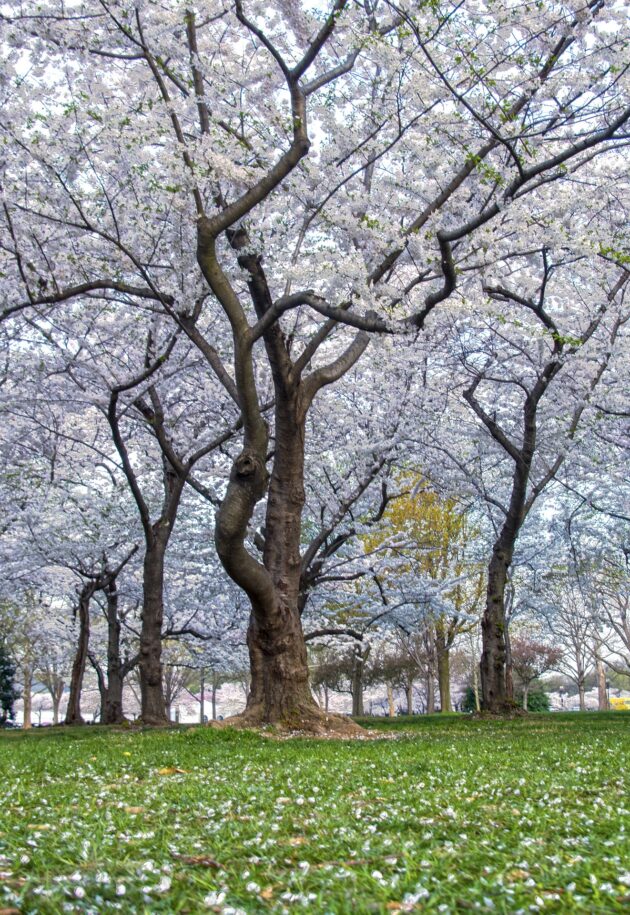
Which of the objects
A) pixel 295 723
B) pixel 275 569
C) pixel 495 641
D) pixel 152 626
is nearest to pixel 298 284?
pixel 275 569

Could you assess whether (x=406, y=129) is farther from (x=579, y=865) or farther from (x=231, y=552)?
(x=579, y=865)

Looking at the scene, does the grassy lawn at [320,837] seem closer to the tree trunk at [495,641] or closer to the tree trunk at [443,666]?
the tree trunk at [495,641]

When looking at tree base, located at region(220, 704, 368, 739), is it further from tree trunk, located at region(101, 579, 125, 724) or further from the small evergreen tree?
the small evergreen tree

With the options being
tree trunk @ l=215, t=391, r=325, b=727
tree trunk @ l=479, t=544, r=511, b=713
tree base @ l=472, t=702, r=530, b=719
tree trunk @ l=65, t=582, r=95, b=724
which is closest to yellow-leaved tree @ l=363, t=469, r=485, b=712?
tree trunk @ l=479, t=544, r=511, b=713

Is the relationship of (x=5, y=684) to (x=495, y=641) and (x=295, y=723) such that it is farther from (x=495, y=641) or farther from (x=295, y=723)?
(x=295, y=723)

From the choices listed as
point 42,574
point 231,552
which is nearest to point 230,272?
point 231,552

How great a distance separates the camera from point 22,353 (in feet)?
56.7

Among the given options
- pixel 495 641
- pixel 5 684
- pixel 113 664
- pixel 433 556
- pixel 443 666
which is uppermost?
pixel 433 556

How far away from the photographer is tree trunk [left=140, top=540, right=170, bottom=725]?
16484 millimetres

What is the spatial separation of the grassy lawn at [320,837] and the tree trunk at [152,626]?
31.5 feet

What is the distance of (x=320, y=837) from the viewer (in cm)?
360

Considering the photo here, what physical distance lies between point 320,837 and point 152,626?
1341 centimetres

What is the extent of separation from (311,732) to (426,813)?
23.7ft

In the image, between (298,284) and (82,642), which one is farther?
(82,642)
